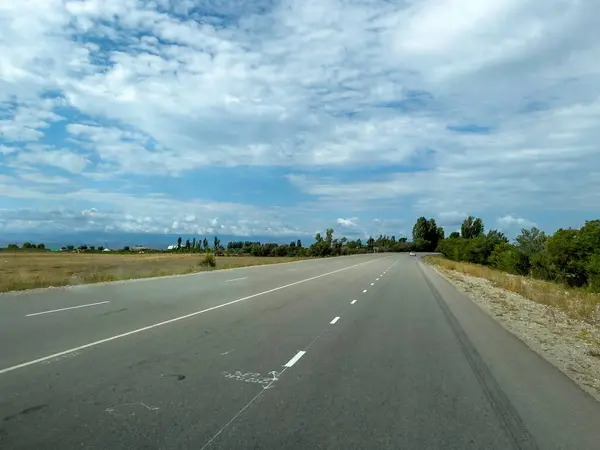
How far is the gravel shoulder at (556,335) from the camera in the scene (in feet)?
31.2

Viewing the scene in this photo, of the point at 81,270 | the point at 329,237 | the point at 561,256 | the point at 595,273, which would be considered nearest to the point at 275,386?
the point at 595,273

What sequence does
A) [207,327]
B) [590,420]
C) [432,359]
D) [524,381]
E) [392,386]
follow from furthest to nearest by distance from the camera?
[207,327]
[432,359]
[524,381]
[392,386]
[590,420]

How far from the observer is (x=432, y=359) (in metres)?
9.98

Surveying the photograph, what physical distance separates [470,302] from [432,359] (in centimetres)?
1423

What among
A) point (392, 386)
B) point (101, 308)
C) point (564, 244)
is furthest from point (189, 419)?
point (564, 244)

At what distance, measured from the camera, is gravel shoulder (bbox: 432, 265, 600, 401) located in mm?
9523

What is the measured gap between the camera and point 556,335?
1409cm

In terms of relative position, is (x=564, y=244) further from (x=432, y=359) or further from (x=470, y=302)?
(x=432, y=359)

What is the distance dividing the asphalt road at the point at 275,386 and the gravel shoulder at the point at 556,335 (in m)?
0.44

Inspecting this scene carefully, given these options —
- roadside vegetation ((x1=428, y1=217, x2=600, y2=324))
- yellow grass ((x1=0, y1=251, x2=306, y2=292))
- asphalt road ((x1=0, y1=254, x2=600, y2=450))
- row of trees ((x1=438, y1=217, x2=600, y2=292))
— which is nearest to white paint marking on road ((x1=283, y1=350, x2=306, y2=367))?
asphalt road ((x1=0, y1=254, x2=600, y2=450))

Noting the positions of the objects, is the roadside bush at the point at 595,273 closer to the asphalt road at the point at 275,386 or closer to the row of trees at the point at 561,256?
the row of trees at the point at 561,256

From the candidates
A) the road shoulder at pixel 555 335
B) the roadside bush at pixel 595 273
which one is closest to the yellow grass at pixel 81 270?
the road shoulder at pixel 555 335

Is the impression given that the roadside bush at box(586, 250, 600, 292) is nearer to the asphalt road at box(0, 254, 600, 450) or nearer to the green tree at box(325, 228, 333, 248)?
the asphalt road at box(0, 254, 600, 450)

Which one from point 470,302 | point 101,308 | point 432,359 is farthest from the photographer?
point 470,302
